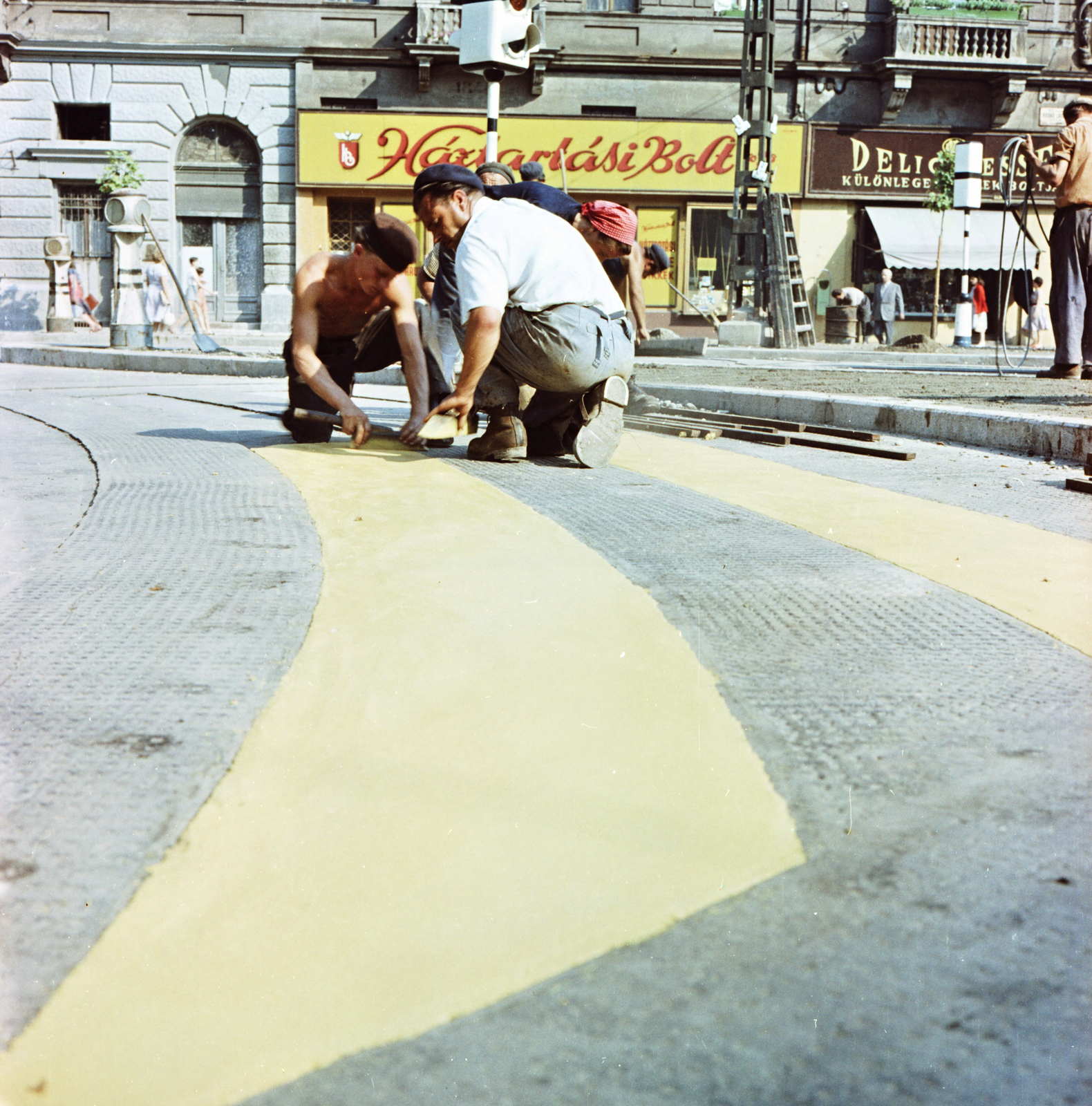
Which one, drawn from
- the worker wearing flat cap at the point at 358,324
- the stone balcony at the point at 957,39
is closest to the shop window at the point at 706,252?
the stone balcony at the point at 957,39

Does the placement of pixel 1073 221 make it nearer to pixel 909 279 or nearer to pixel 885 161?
pixel 885 161

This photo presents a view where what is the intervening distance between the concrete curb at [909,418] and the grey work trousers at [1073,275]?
2000 millimetres

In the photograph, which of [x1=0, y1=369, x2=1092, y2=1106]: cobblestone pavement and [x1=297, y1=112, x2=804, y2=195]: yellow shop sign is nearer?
[x1=0, y1=369, x2=1092, y2=1106]: cobblestone pavement

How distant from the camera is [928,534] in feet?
12.2

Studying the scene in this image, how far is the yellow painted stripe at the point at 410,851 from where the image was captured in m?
1.21

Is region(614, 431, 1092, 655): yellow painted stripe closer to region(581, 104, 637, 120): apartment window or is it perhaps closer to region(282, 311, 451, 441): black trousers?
region(282, 311, 451, 441): black trousers

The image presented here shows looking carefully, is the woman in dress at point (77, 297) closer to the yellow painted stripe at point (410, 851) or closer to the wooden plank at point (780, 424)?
the wooden plank at point (780, 424)

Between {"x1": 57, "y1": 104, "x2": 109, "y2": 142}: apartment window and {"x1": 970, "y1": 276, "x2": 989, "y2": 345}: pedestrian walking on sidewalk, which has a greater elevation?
{"x1": 57, "y1": 104, "x2": 109, "y2": 142}: apartment window

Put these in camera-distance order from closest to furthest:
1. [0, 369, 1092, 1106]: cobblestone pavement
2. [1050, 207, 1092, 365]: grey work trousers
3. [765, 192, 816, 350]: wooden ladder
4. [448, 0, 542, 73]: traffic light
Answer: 1. [0, 369, 1092, 1106]: cobblestone pavement
2. [448, 0, 542, 73]: traffic light
3. [1050, 207, 1092, 365]: grey work trousers
4. [765, 192, 816, 350]: wooden ladder

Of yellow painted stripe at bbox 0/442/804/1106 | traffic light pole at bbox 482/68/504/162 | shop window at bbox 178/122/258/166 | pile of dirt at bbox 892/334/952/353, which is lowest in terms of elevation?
yellow painted stripe at bbox 0/442/804/1106

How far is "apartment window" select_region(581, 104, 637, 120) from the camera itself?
981 inches

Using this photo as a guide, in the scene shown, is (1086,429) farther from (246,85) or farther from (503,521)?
(246,85)

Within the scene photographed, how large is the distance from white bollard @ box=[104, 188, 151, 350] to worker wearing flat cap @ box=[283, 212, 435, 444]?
38.5 ft

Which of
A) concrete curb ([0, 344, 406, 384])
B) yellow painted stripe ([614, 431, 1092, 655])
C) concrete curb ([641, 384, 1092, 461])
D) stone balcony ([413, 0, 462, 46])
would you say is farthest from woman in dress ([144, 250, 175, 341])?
yellow painted stripe ([614, 431, 1092, 655])
